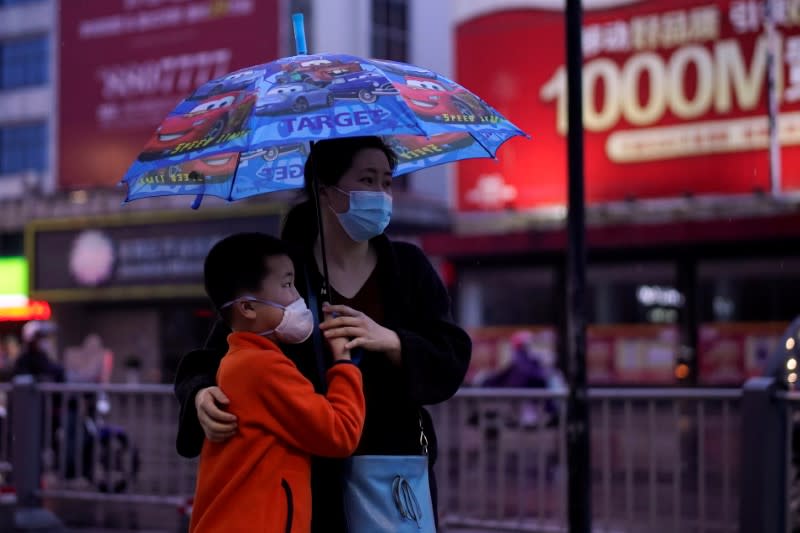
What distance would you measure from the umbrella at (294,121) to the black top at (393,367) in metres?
0.35

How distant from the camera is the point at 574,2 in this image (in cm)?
793

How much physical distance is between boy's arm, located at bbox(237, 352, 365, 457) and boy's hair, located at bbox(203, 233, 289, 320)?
183mm

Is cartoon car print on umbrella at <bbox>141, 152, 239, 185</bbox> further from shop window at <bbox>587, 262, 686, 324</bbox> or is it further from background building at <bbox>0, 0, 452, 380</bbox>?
background building at <bbox>0, 0, 452, 380</bbox>

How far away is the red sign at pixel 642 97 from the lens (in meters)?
25.0

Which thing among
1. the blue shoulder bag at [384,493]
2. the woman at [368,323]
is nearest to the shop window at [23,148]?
the woman at [368,323]

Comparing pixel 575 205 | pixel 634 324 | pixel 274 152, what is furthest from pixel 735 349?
pixel 274 152

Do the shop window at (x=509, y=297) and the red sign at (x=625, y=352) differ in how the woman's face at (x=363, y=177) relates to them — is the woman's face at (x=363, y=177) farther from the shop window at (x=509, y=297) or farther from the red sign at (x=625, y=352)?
the shop window at (x=509, y=297)

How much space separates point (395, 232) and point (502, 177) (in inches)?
196

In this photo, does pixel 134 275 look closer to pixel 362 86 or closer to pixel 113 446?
pixel 113 446

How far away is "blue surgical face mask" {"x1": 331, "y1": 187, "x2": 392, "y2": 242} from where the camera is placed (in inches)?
127

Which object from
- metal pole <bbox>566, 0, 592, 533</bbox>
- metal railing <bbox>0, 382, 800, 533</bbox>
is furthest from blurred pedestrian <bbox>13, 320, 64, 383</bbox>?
metal pole <bbox>566, 0, 592, 533</bbox>

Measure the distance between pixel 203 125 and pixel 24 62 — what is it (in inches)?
1549

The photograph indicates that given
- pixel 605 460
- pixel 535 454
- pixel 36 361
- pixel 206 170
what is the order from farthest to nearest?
1. pixel 36 361
2. pixel 535 454
3. pixel 605 460
4. pixel 206 170

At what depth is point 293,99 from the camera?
3184mm
